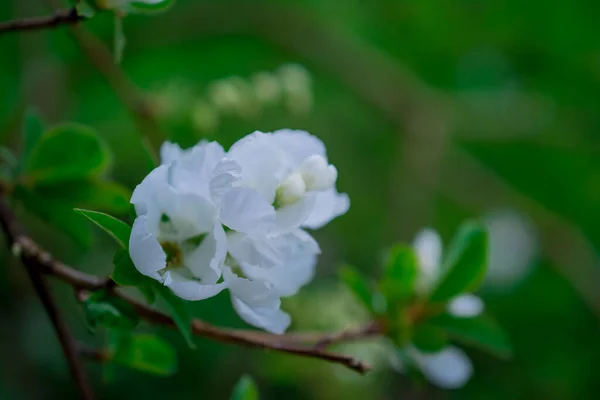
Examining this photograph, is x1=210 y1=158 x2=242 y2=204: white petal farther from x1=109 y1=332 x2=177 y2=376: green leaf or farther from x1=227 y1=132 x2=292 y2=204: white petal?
x1=109 y1=332 x2=177 y2=376: green leaf

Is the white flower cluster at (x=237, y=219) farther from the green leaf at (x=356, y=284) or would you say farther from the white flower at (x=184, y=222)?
the green leaf at (x=356, y=284)

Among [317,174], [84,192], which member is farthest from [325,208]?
[84,192]

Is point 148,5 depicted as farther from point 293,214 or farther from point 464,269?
point 464,269

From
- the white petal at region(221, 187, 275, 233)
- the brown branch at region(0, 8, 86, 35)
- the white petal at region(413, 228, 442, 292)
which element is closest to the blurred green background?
the white petal at region(413, 228, 442, 292)

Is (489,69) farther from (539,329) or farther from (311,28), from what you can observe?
(539,329)

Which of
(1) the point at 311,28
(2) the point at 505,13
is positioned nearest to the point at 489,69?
(2) the point at 505,13
